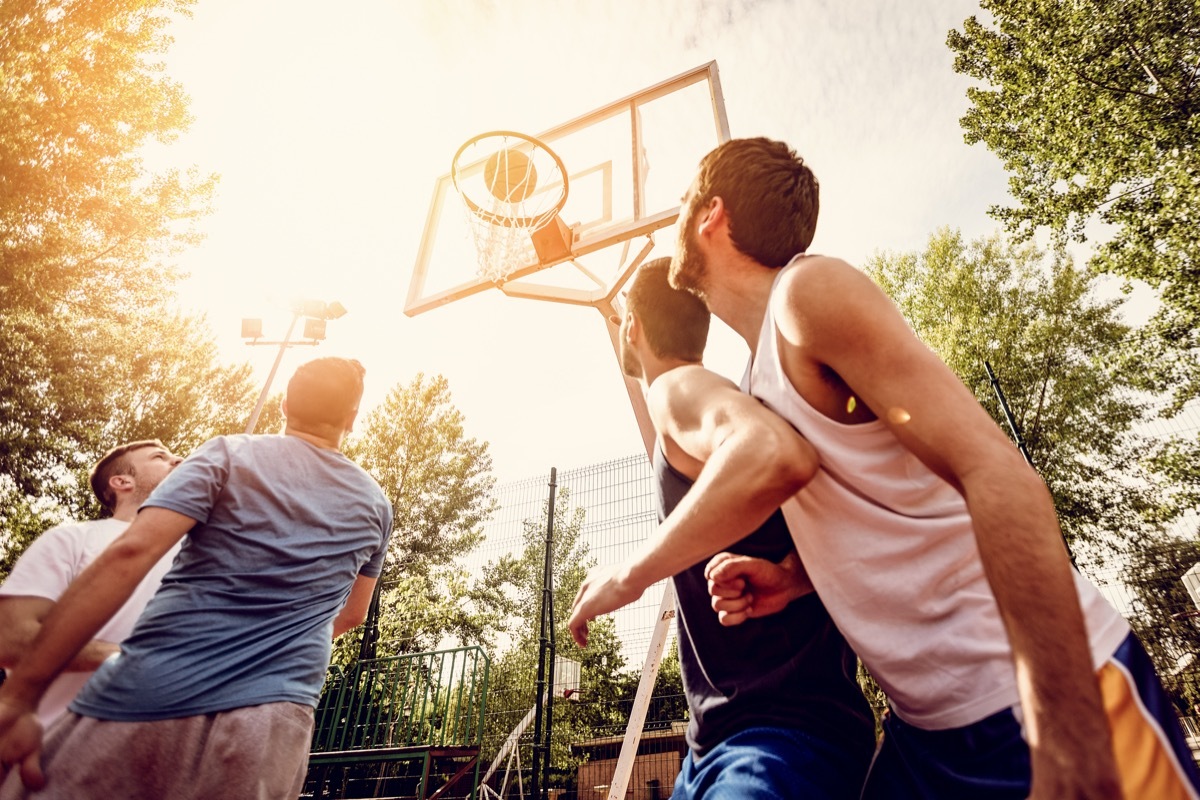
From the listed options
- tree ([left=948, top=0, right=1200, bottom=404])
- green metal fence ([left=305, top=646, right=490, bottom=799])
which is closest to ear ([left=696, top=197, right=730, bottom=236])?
green metal fence ([left=305, top=646, right=490, bottom=799])

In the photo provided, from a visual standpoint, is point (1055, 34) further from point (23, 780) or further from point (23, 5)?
point (23, 5)

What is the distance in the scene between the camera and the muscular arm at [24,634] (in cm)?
197

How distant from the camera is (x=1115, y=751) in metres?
0.83

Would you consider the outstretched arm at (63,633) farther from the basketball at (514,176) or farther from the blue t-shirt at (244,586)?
the basketball at (514,176)

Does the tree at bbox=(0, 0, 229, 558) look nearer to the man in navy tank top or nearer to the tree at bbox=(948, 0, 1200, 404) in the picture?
the man in navy tank top

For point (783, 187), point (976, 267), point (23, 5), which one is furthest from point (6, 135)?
point (976, 267)

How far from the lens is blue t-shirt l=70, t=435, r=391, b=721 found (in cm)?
161

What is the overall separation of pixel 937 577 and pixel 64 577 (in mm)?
2988

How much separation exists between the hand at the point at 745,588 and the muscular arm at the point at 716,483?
0.36 feet

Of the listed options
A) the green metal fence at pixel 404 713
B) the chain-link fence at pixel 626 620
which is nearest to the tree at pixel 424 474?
the chain-link fence at pixel 626 620

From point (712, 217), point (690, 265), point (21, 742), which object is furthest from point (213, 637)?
point (712, 217)

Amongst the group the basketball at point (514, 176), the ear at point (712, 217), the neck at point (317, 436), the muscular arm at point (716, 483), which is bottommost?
the muscular arm at point (716, 483)

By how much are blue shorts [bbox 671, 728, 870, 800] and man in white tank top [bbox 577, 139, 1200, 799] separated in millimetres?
80

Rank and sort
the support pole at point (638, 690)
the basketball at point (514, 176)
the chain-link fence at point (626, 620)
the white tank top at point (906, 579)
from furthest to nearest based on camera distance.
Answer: the chain-link fence at point (626, 620), the basketball at point (514, 176), the support pole at point (638, 690), the white tank top at point (906, 579)
